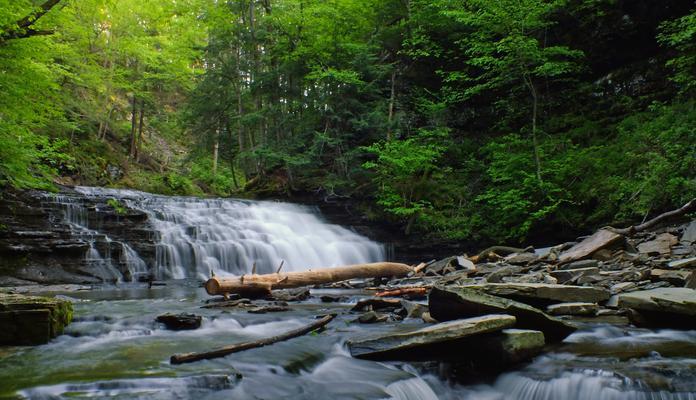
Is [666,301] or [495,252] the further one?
[495,252]

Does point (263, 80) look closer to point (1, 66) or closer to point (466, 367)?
point (1, 66)

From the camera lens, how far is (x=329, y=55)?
19.2m

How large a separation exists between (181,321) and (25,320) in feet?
5.49

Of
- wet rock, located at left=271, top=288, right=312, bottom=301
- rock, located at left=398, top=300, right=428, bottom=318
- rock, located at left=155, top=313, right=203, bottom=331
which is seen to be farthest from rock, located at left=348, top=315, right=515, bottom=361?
wet rock, located at left=271, top=288, right=312, bottom=301

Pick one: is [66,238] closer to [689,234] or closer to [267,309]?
[267,309]

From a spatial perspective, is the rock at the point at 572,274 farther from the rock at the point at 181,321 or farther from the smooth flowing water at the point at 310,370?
the rock at the point at 181,321

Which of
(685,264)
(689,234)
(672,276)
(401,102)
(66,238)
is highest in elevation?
(401,102)

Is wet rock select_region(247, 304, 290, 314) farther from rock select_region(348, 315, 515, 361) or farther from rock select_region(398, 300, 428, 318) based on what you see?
rock select_region(348, 315, 515, 361)

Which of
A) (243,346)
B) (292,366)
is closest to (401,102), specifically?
(243,346)

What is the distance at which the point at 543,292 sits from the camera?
582 cm

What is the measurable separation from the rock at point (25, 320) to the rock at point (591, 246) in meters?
9.09

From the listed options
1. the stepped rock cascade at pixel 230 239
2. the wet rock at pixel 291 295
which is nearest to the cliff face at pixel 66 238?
the stepped rock cascade at pixel 230 239

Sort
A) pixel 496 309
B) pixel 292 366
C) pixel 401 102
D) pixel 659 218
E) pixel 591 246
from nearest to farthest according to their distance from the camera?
pixel 292 366 < pixel 496 309 < pixel 591 246 < pixel 659 218 < pixel 401 102

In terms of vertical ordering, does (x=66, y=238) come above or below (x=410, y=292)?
above
